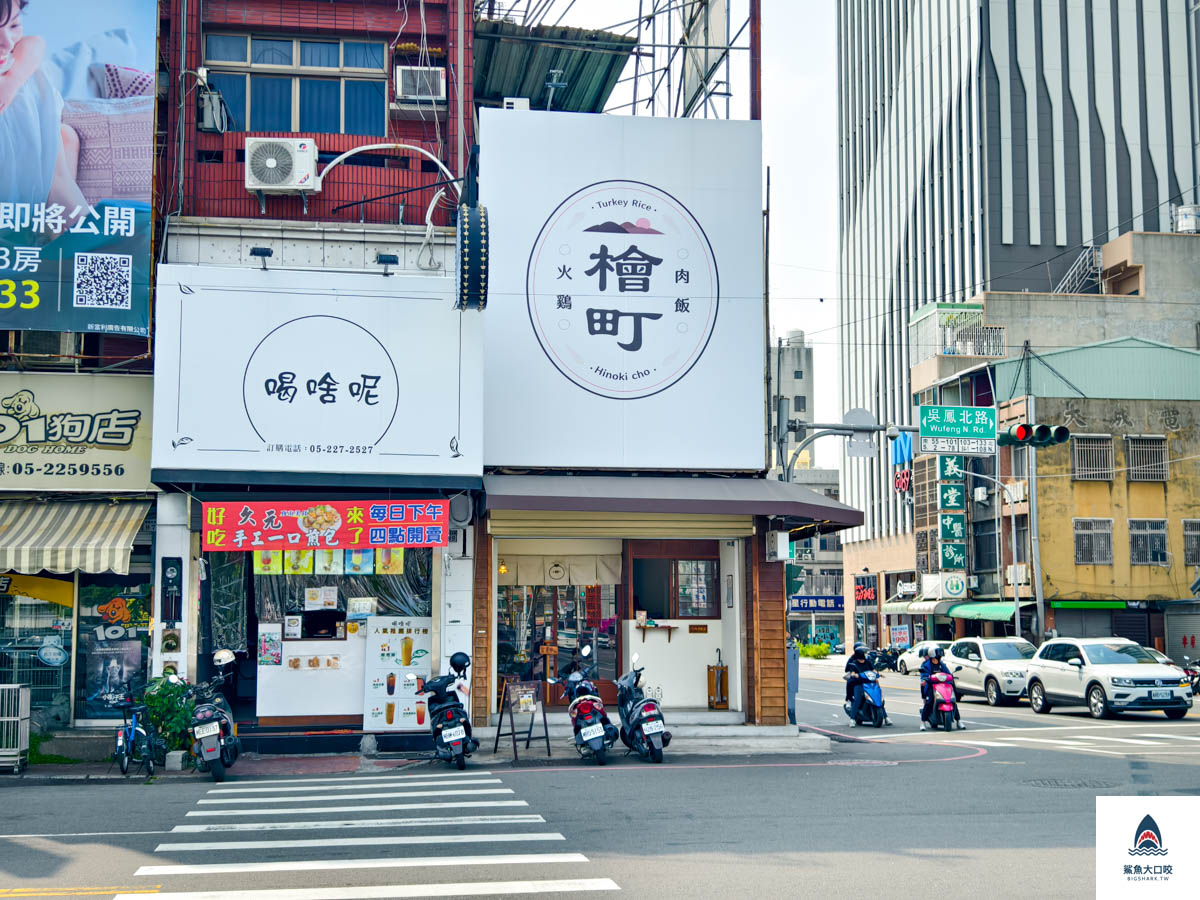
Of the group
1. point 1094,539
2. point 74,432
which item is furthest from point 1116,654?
point 74,432

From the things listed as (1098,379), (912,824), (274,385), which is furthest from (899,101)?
(912,824)

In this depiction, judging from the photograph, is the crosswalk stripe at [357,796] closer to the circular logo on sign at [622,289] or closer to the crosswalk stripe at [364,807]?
the crosswalk stripe at [364,807]

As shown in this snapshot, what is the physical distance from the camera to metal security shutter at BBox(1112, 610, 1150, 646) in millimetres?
44556

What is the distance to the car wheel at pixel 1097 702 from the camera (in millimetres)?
26141

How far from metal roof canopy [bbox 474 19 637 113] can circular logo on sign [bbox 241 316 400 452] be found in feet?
26.2

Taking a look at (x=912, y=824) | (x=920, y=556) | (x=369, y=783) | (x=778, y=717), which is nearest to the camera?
(x=912, y=824)

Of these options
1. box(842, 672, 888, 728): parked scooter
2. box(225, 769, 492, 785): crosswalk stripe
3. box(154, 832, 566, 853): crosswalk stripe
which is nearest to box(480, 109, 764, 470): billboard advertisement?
box(225, 769, 492, 785): crosswalk stripe

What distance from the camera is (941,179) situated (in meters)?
68.1

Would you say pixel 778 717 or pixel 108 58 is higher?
pixel 108 58

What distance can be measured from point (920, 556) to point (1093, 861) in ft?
157

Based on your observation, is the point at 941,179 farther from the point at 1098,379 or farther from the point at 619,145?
the point at 619,145

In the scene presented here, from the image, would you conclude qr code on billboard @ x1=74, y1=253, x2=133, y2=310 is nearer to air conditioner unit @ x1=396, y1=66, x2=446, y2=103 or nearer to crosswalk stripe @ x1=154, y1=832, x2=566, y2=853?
air conditioner unit @ x1=396, y1=66, x2=446, y2=103

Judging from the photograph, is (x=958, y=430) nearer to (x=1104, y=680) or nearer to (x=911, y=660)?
(x=1104, y=680)

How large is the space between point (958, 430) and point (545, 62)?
47.7 feet
